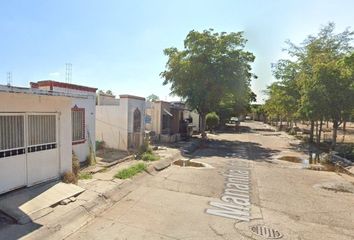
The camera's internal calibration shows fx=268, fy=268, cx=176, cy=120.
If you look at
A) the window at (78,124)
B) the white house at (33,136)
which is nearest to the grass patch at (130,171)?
the white house at (33,136)

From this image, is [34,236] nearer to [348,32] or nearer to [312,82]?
[312,82]

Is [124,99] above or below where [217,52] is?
below

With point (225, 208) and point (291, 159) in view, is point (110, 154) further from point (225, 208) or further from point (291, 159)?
point (291, 159)

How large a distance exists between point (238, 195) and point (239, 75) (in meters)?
13.5

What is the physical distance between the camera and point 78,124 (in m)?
11.3

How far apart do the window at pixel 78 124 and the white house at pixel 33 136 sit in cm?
219

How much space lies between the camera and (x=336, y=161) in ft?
48.6

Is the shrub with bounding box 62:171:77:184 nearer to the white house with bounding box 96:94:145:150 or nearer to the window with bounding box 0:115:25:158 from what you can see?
the window with bounding box 0:115:25:158

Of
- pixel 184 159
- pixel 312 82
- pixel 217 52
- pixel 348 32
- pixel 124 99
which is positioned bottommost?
pixel 184 159

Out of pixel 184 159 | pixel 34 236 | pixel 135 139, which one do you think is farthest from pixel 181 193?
pixel 135 139

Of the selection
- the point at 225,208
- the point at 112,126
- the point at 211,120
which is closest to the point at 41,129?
the point at 225,208

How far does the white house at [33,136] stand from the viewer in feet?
22.7

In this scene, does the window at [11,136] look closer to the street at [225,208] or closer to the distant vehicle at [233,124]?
the street at [225,208]

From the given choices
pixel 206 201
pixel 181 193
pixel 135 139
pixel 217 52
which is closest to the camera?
pixel 206 201
